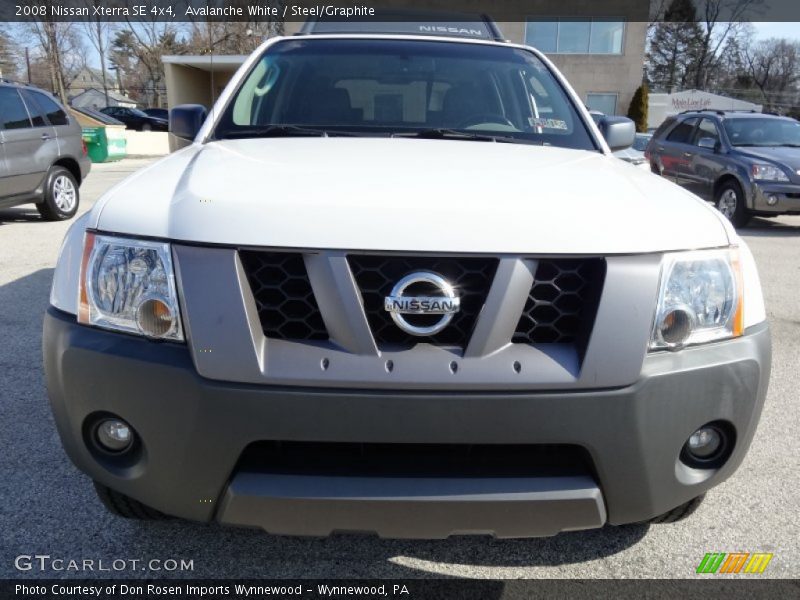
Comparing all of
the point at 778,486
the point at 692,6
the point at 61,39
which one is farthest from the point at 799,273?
the point at 692,6

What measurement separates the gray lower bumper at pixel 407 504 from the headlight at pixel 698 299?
44 cm

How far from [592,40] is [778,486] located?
31.4 m

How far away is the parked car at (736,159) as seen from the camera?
353 inches

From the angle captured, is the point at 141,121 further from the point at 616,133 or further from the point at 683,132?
the point at 616,133

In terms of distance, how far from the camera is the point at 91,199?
11578 mm

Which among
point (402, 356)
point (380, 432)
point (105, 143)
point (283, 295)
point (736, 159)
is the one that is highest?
point (283, 295)

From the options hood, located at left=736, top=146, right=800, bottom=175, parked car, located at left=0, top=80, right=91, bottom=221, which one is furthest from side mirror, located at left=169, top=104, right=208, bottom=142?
hood, located at left=736, top=146, right=800, bottom=175

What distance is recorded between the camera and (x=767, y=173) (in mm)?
9008

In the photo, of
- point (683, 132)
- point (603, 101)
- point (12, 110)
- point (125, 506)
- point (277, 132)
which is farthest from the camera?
point (603, 101)

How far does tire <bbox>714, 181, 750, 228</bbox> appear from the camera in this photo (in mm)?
9278

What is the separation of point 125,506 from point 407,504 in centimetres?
93

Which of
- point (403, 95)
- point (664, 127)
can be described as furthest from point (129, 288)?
point (664, 127)

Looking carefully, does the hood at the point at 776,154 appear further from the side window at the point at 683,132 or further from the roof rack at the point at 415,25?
the roof rack at the point at 415,25

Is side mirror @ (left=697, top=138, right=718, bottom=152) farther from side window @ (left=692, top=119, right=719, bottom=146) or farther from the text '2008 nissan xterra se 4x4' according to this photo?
the text '2008 nissan xterra se 4x4'
